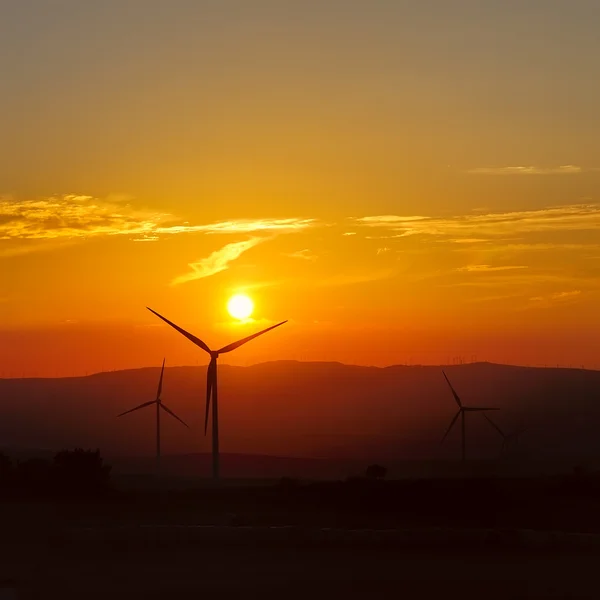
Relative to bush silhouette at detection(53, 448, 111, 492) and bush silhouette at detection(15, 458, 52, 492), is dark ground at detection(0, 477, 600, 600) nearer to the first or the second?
bush silhouette at detection(15, 458, 52, 492)

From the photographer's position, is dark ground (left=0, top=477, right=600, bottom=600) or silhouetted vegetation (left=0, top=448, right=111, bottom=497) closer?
dark ground (left=0, top=477, right=600, bottom=600)

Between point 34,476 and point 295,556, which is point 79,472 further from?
point 295,556

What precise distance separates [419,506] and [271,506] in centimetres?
529

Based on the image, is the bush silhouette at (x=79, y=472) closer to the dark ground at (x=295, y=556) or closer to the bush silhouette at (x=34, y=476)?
the bush silhouette at (x=34, y=476)

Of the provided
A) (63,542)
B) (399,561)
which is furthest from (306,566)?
(63,542)

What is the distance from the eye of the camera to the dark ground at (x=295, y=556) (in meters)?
21.4

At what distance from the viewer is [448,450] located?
155375 mm

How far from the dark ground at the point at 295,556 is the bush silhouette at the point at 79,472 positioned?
887 centimetres

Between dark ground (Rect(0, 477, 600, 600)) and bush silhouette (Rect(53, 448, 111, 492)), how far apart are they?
8867 millimetres

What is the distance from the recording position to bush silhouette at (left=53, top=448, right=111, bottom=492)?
44.9 m

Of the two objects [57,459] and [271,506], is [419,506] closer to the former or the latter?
[271,506]

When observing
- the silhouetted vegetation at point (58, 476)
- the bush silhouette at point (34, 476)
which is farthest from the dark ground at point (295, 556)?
the bush silhouette at point (34, 476)

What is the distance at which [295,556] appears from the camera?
24.4 meters

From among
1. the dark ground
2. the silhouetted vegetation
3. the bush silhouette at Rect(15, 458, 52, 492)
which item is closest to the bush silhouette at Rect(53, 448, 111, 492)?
the silhouetted vegetation
